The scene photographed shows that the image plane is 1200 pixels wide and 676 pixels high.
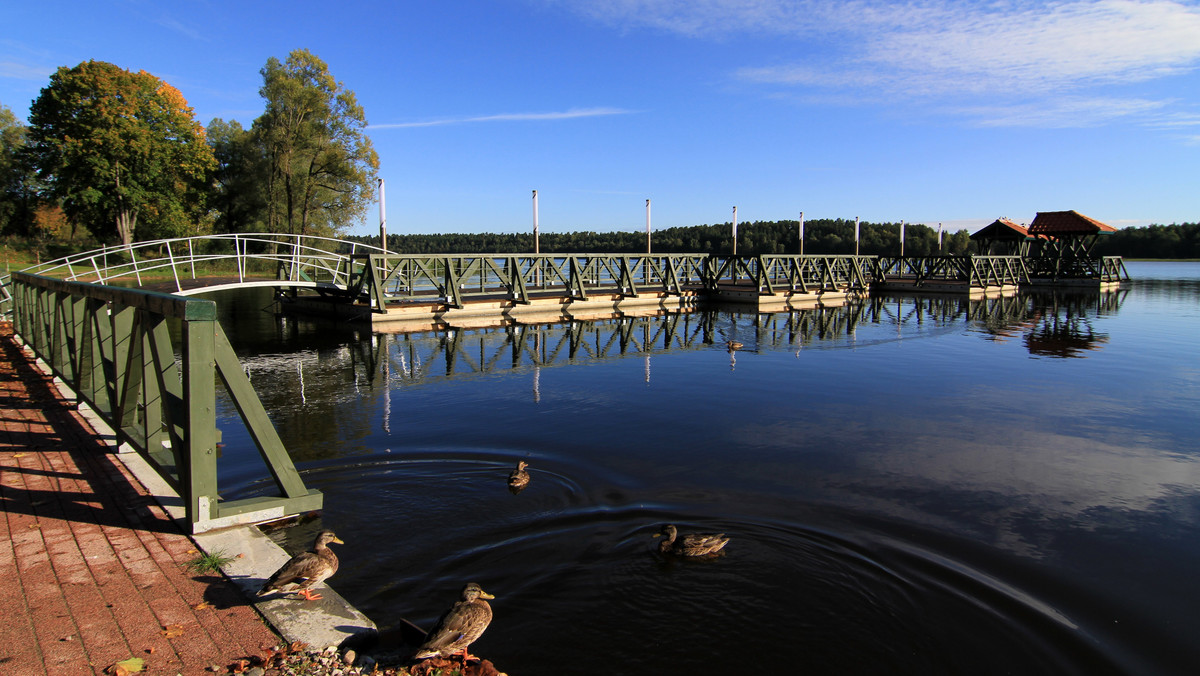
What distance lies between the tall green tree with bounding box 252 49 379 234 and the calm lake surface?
31175mm

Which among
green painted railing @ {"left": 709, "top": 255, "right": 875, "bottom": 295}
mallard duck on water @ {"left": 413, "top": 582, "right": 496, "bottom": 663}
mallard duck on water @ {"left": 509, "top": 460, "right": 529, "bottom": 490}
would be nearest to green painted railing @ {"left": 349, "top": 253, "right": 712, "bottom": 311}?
Result: green painted railing @ {"left": 709, "top": 255, "right": 875, "bottom": 295}

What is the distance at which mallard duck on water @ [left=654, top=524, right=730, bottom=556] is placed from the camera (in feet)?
18.3

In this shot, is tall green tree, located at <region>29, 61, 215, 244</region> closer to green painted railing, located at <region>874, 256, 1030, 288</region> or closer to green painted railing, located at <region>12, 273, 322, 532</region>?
green painted railing, located at <region>12, 273, 322, 532</region>

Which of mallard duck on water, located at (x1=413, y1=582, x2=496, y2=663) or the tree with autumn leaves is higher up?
the tree with autumn leaves

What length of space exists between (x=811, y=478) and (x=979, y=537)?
187 centimetres

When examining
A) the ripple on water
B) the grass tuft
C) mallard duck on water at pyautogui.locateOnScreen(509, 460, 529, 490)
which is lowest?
the ripple on water

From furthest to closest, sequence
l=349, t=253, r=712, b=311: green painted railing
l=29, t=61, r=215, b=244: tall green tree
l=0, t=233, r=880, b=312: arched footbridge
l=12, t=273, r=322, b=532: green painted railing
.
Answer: l=29, t=61, r=215, b=244: tall green tree, l=349, t=253, r=712, b=311: green painted railing, l=0, t=233, r=880, b=312: arched footbridge, l=12, t=273, r=322, b=532: green painted railing

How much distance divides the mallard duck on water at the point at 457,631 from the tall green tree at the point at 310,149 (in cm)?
4331

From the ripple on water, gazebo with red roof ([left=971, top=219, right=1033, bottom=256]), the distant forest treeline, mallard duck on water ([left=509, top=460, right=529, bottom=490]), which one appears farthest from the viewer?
the distant forest treeline

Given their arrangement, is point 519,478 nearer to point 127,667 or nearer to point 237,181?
point 127,667

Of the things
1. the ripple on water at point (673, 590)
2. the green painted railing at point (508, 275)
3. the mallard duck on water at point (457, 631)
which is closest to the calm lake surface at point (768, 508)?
the ripple on water at point (673, 590)

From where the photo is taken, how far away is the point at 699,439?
937cm

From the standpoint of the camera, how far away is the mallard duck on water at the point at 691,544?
5.58 m

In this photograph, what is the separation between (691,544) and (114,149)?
45874mm
